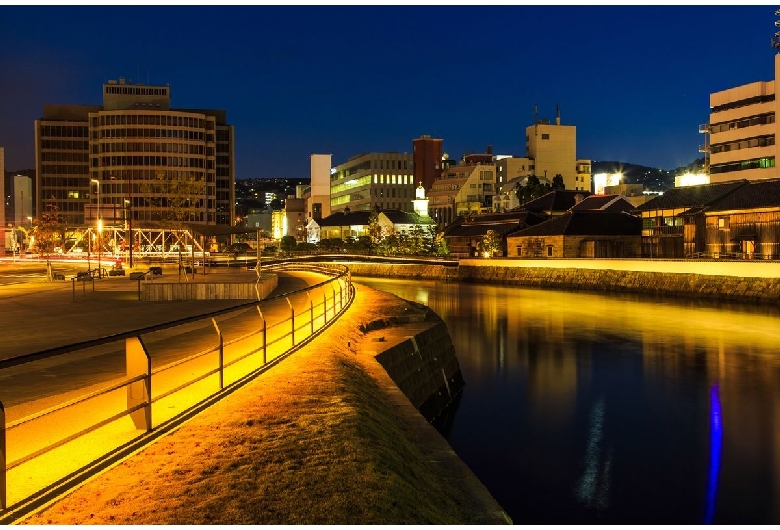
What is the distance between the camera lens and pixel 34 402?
10117mm

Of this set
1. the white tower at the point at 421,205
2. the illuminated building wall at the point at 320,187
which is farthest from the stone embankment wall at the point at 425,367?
the illuminated building wall at the point at 320,187

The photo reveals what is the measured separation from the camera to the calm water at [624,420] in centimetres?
1308

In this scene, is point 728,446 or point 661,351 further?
point 661,351

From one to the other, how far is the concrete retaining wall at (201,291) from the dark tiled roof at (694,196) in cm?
4391

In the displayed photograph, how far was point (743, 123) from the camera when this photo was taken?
7800cm

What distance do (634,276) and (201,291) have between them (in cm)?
3986

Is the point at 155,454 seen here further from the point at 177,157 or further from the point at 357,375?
the point at 177,157

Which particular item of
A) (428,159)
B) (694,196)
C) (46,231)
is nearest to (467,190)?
(428,159)

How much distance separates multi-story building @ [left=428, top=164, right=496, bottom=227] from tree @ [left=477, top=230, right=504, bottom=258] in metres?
38.2

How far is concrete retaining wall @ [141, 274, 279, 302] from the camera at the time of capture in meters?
29.8

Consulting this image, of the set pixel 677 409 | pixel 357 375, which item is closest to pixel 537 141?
pixel 677 409

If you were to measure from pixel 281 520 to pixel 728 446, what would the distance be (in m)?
13.9

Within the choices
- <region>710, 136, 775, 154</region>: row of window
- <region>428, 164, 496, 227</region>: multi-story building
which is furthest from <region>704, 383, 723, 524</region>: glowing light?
<region>428, 164, 496, 227</region>: multi-story building

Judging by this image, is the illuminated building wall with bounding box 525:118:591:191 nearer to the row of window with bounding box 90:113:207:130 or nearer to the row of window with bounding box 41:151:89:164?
the row of window with bounding box 90:113:207:130
